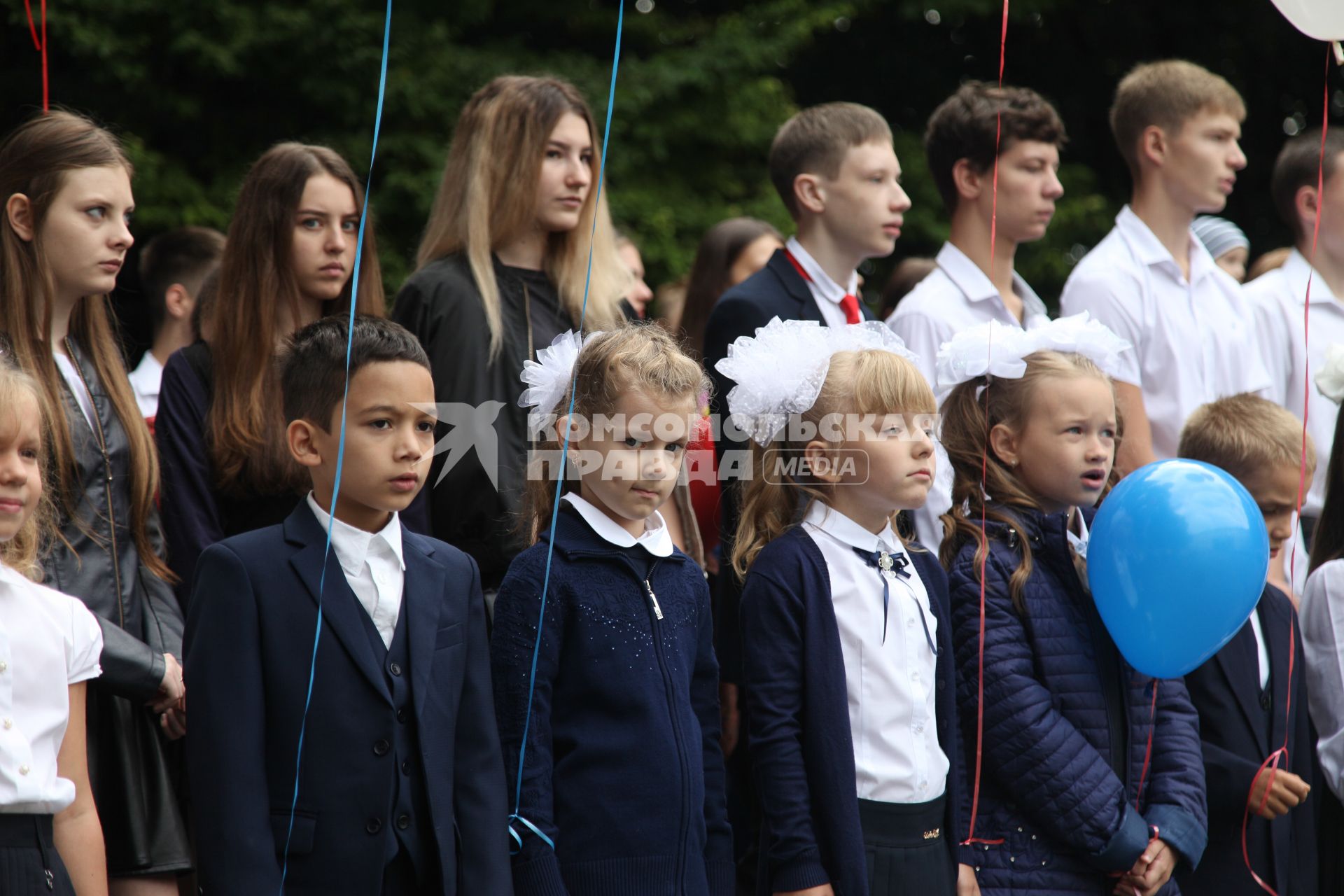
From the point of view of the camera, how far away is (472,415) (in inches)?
156

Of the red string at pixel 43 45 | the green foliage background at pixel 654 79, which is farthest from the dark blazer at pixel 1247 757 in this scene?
the green foliage background at pixel 654 79

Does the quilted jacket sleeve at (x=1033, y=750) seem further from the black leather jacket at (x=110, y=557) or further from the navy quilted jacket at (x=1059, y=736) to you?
the black leather jacket at (x=110, y=557)

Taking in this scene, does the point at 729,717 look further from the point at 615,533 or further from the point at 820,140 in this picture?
the point at 820,140

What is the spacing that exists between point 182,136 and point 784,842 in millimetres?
6768

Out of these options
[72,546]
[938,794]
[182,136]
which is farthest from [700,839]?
[182,136]

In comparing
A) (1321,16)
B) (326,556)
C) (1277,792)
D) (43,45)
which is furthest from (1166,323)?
(43,45)

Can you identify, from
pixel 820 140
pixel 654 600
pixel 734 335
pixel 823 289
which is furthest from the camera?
pixel 820 140

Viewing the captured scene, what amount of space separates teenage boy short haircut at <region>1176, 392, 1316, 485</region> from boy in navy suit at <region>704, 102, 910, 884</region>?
1.08m

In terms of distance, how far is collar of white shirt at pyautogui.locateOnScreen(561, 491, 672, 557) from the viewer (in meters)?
3.29

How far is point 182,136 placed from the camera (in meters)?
8.69

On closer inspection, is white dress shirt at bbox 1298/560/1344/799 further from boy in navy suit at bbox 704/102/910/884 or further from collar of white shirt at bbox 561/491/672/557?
collar of white shirt at bbox 561/491/672/557

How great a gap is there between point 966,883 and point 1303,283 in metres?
3.19

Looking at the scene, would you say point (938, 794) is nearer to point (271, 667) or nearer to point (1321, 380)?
point (271, 667)

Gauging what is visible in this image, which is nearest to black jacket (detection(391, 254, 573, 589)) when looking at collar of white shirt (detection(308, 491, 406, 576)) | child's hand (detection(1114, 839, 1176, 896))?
collar of white shirt (detection(308, 491, 406, 576))
